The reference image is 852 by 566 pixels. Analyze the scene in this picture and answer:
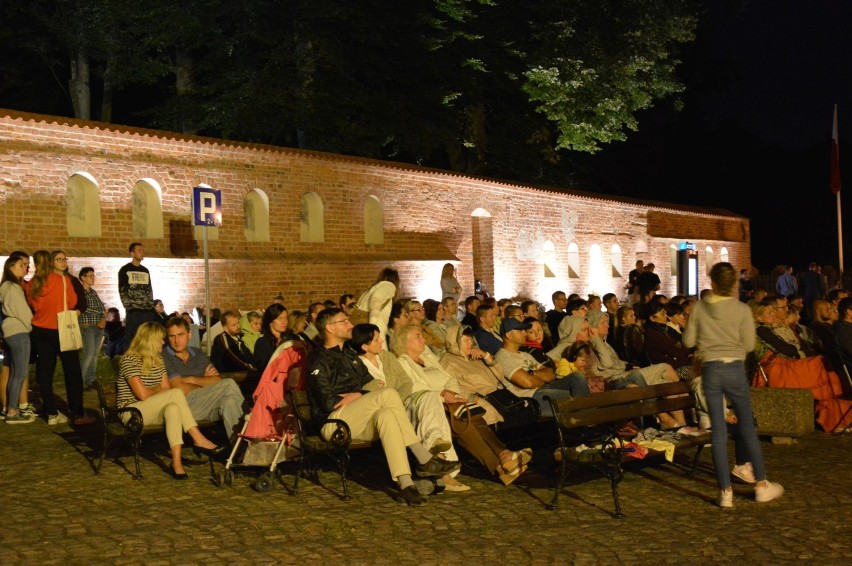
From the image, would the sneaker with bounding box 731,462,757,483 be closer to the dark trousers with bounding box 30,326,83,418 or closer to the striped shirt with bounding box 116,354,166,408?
the striped shirt with bounding box 116,354,166,408

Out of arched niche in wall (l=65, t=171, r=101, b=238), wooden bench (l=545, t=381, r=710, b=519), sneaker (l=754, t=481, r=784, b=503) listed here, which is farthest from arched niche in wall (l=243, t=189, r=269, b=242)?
sneaker (l=754, t=481, r=784, b=503)

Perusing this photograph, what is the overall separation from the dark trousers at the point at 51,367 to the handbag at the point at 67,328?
0.11 metres

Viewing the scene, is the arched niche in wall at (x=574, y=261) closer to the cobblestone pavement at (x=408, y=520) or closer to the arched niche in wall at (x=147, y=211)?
the arched niche in wall at (x=147, y=211)

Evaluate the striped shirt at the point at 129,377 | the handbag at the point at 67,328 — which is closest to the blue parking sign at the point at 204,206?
the handbag at the point at 67,328

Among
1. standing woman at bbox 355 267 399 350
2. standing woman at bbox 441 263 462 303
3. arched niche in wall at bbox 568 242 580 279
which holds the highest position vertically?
arched niche in wall at bbox 568 242 580 279

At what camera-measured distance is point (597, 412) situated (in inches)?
305

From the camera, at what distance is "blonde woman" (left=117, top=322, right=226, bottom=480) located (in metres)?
8.41

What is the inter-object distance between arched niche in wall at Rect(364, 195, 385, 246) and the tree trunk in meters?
17.3

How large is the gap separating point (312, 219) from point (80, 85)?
60.5ft

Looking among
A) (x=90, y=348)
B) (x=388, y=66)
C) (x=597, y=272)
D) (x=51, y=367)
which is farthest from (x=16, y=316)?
Answer: (x=597, y=272)

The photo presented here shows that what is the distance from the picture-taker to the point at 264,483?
7965 mm

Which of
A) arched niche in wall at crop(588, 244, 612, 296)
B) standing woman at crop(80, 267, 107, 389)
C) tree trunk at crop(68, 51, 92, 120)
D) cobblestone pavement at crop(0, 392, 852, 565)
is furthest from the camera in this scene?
tree trunk at crop(68, 51, 92, 120)

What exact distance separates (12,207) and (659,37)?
23.5 metres

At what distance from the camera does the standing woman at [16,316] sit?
10578mm
